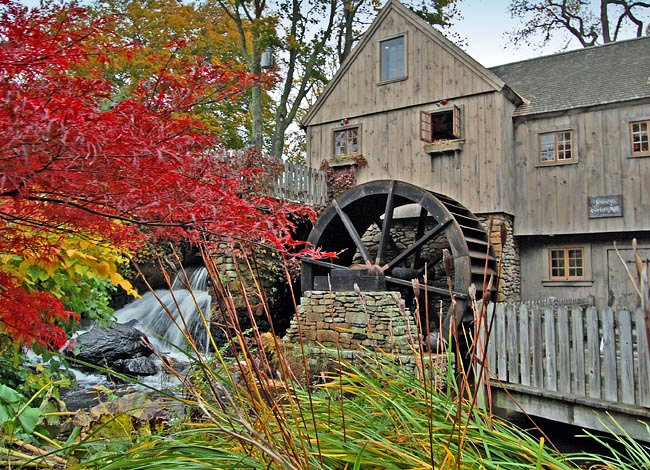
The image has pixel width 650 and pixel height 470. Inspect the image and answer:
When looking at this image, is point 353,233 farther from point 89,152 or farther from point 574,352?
point 89,152

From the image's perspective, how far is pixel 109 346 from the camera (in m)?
9.16

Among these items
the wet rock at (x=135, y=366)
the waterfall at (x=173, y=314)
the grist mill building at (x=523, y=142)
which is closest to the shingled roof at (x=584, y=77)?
the grist mill building at (x=523, y=142)

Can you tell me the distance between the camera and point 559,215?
33.8ft

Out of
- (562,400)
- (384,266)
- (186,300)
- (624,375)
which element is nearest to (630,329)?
(624,375)

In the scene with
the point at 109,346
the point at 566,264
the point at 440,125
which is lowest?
the point at 109,346

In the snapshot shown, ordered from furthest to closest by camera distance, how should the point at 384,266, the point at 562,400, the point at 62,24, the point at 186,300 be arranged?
the point at 186,300, the point at 384,266, the point at 562,400, the point at 62,24

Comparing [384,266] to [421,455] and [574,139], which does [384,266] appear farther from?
[421,455]

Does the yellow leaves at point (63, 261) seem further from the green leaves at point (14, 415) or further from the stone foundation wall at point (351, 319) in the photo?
Answer: the stone foundation wall at point (351, 319)

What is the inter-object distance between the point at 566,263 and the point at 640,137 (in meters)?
2.57

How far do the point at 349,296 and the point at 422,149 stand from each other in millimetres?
4105

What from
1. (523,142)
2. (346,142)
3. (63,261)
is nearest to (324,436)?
(63,261)

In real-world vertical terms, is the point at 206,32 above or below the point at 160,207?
above

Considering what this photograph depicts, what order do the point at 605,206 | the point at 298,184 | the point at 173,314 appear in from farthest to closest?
the point at 298,184
the point at 173,314
the point at 605,206

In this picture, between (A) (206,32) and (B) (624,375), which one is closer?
(B) (624,375)
